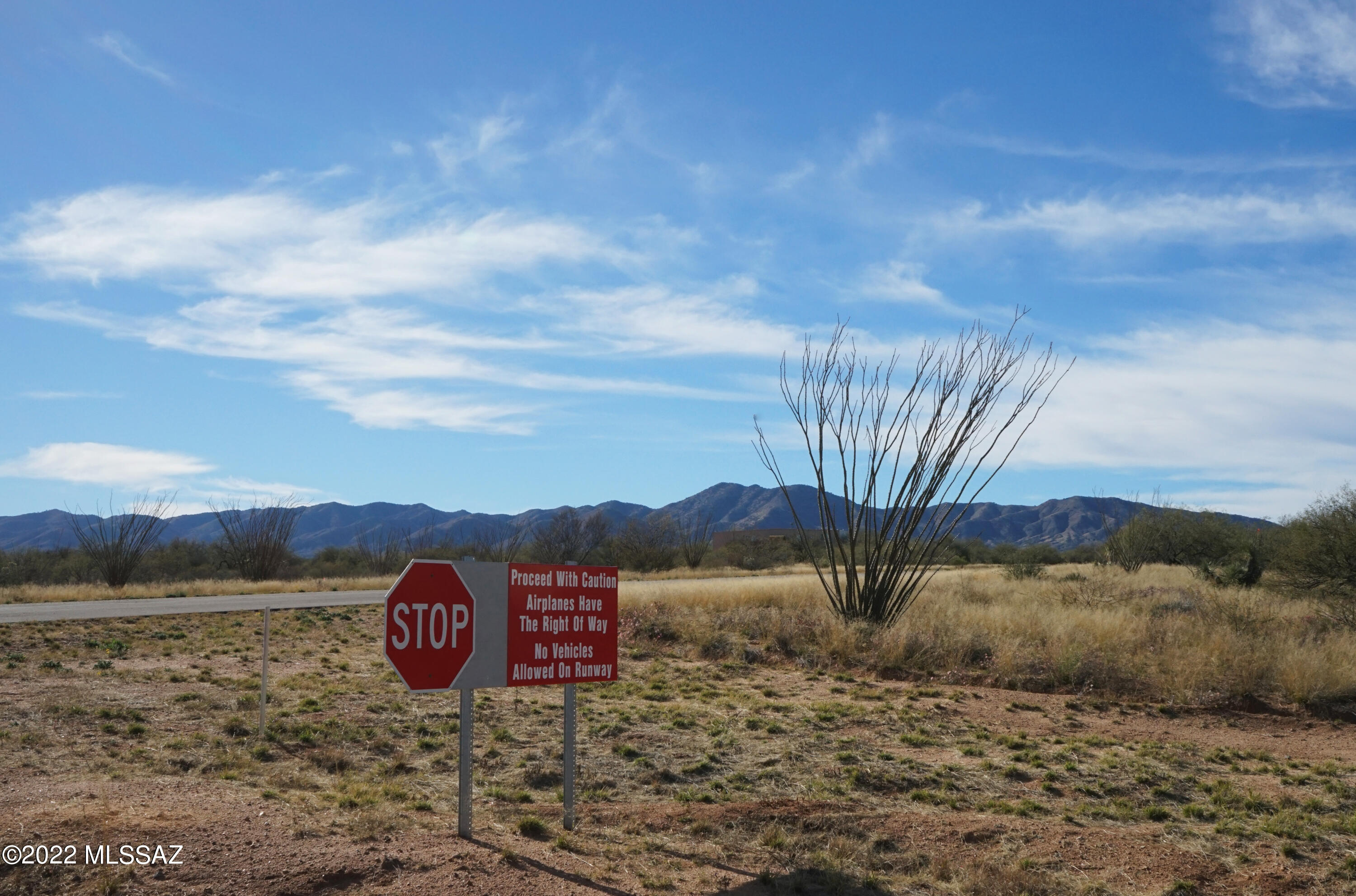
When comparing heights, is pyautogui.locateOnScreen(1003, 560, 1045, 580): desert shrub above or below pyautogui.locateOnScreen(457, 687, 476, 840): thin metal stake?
above

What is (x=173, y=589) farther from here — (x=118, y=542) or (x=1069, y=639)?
(x=1069, y=639)

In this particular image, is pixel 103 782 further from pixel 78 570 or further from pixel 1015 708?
pixel 78 570

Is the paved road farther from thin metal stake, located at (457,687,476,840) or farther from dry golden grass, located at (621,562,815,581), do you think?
thin metal stake, located at (457,687,476,840)

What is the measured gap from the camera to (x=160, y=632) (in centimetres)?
1727

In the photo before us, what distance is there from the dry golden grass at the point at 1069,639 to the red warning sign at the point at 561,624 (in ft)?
27.3

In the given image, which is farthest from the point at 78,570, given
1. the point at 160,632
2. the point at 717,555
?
the point at 717,555

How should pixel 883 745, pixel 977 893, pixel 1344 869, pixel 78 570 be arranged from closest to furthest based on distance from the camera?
pixel 977 893, pixel 1344 869, pixel 883 745, pixel 78 570

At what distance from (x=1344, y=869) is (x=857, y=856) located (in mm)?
3080

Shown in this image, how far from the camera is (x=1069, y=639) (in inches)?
568

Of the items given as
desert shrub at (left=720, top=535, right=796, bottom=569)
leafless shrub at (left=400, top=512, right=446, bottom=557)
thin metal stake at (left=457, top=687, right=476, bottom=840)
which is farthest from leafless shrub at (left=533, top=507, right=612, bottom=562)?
thin metal stake at (left=457, top=687, right=476, bottom=840)

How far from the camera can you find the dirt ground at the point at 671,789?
17.7 feet

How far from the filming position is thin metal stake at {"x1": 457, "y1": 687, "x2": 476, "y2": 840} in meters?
5.90

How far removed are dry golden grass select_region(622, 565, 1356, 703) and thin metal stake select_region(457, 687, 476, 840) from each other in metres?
9.32

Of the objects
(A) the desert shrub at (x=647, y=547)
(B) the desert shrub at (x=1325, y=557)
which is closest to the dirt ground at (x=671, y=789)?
(B) the desert shrub at (x=1325, y=557)
